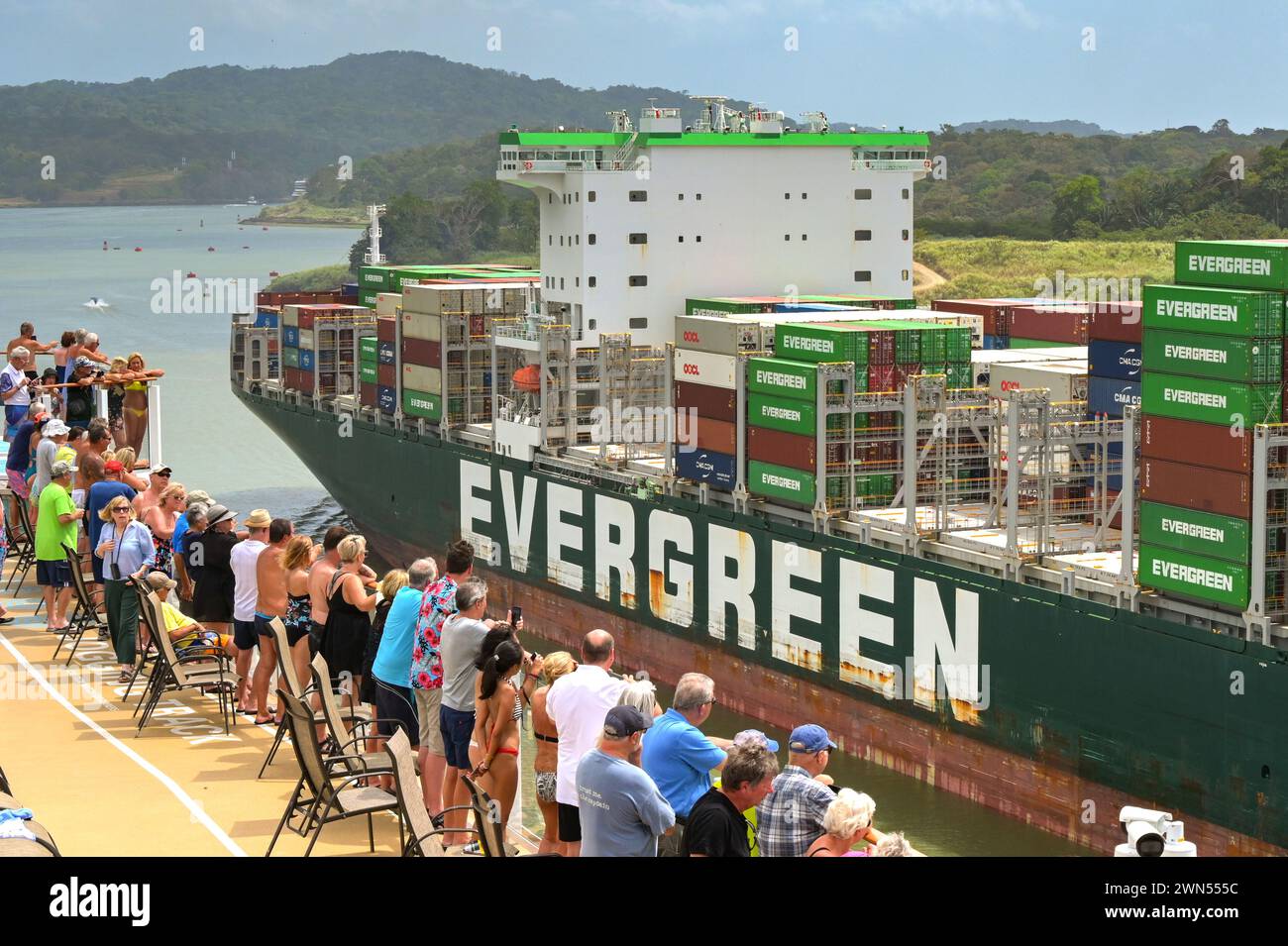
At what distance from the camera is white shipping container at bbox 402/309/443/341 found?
3434 centimetres

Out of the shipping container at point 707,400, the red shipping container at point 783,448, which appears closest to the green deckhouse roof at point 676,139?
the shipping container at point 707,400

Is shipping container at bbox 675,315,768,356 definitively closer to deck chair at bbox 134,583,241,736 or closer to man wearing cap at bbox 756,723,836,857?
deck chair at bbox 134,583,241,736

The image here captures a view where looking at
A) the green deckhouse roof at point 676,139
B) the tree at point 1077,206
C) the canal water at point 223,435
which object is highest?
the tree at point 1077,206

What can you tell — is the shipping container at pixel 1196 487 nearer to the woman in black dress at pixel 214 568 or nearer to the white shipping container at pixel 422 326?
the woman in black dress at pixel 214 568

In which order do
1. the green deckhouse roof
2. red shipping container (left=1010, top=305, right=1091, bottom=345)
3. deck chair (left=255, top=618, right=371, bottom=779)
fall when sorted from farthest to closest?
the green deckhouse roof
red shipping container (left=1010, top=305, right=1091, bottom=345)
deck chair (left=255, top=618, right=371, bottom=779)

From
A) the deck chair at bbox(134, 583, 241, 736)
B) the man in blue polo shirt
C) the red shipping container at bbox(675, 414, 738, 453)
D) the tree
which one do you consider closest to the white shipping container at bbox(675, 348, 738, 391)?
the red shipping container at bbox(675, 414, 738, 453)

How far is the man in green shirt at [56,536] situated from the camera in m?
16.7

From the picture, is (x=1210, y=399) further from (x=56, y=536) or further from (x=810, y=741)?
(x=56, y=536)

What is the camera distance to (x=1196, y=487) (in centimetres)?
1706

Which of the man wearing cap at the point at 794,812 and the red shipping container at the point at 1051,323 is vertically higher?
the red shipping container at the point at 1051,323

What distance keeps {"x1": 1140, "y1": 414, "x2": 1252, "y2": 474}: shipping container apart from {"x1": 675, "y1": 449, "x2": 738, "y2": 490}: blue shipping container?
8.33 m

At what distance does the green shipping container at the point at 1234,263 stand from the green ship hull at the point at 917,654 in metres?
3.40

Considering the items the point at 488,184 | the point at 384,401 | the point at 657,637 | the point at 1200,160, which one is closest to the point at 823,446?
the point at 657,637
